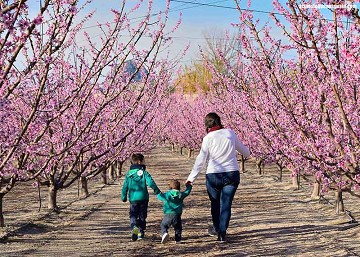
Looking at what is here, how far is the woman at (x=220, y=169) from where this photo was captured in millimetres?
7109

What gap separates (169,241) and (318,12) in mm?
3819

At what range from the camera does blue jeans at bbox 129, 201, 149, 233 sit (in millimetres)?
7951

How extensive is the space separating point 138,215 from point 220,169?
1.65m

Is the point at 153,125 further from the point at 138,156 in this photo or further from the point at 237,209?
the point at 138,156

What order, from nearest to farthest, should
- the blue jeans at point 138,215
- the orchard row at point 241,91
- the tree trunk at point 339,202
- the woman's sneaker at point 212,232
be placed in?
the orchard row at point 241,91 → the woman's sneaker at point 212,232 → the blue jeans at point 138,215 → the tree trunk at point 339,202

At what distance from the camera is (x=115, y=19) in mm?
8055

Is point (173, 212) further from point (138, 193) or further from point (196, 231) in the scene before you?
point (196, 231)

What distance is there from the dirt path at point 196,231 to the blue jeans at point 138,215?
0.26m

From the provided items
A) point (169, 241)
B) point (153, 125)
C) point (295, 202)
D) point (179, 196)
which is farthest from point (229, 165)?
point (153, 125)

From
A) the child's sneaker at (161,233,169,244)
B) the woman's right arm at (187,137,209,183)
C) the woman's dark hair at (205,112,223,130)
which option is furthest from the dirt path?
the woman's dark hair at (205,112,223,130)

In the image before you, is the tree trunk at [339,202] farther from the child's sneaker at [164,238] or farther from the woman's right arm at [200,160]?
the child's sneaker at [164,238]

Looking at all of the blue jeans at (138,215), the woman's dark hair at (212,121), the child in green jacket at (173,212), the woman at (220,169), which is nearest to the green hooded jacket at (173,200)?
the child in green jacket at (173,212)

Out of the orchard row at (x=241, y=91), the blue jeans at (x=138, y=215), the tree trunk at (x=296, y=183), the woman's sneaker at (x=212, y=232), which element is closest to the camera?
the orchard row at (x=241, y=91)

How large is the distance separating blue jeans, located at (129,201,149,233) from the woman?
1.25 meters
